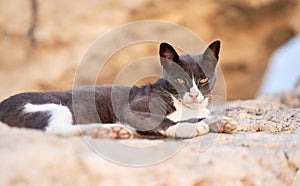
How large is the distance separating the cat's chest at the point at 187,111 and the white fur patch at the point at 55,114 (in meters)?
0.62

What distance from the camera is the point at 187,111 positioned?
9.89 ft

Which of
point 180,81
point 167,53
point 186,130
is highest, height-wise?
point 167,53

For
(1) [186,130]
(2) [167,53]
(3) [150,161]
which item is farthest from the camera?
(2) [167,53]

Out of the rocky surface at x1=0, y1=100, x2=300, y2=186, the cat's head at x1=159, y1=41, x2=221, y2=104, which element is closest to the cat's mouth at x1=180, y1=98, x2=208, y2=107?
the cat's head at x1=159, y1=41, x2=221, y2=104

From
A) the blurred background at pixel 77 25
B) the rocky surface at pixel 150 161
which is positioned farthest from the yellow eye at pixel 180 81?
the blurred background at pixel 77 25

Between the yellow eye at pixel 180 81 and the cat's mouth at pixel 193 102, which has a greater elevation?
the yellow eye at pixel 180 81

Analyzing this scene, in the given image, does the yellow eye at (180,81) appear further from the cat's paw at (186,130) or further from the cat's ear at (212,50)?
the cat's paw at (186,130)

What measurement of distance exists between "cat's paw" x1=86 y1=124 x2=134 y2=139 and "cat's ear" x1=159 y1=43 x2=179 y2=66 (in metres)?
0.81

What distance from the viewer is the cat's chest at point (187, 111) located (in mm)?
2939

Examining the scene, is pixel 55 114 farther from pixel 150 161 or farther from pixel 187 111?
pixel 187 111

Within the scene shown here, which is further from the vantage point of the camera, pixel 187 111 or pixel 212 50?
pixel 212 50

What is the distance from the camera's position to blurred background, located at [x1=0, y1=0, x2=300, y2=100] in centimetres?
671

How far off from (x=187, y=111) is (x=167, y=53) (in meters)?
0.38

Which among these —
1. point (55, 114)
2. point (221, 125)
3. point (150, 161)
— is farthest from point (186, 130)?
point (55, 114)
